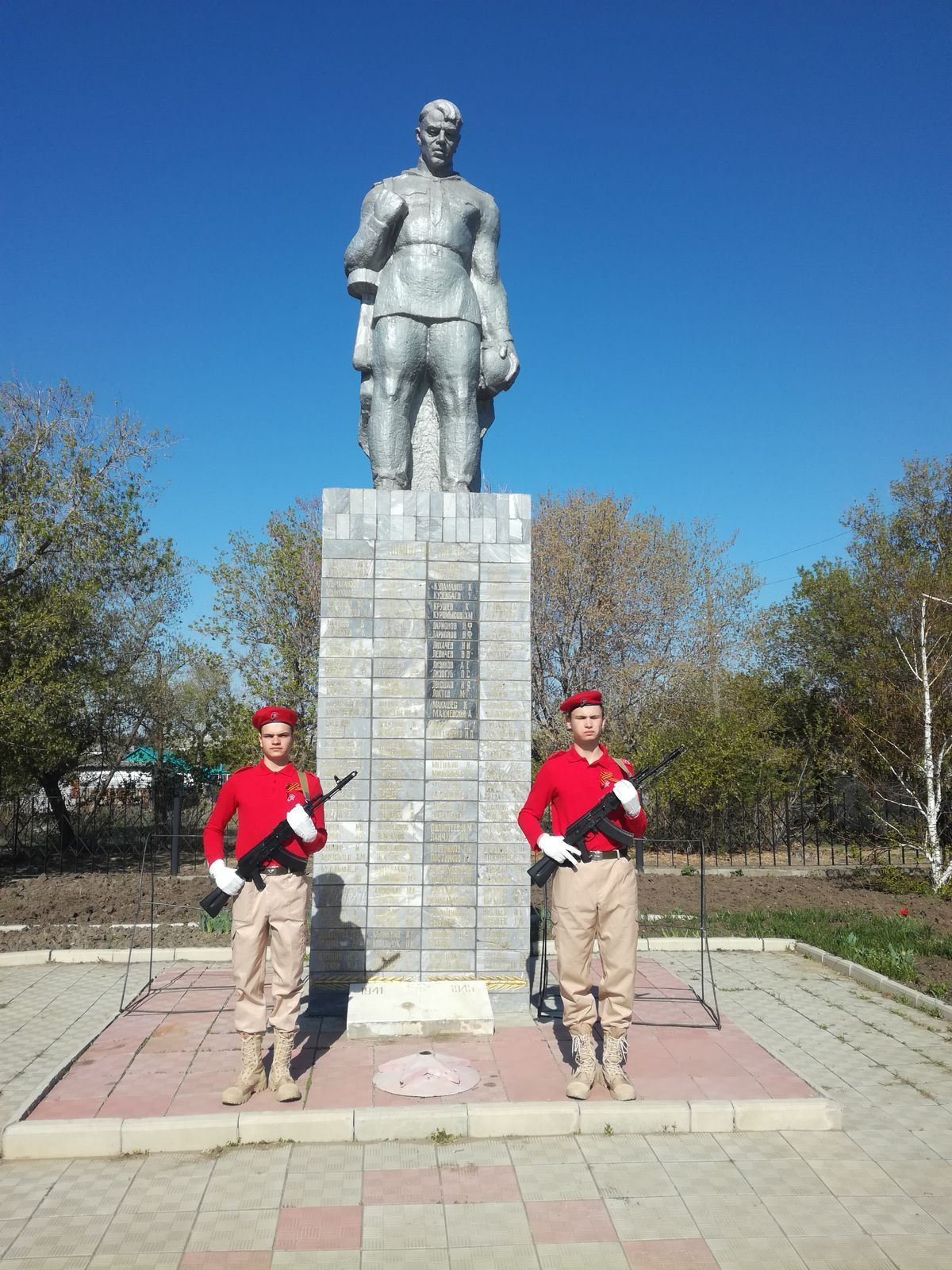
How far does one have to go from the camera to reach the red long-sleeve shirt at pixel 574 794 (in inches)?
168

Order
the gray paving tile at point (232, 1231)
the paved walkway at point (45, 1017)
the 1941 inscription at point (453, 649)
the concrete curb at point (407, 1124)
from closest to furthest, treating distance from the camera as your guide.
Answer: the gray paving tile at point (232, 1231) → the concrete curb at point (407, 1124) → the paved walkway at point (45, 1017) → the 1941 inscription at point (453, 649)

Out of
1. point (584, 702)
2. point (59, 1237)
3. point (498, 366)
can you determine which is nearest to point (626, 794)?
point (584, 702)

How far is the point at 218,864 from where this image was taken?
4.16 meters

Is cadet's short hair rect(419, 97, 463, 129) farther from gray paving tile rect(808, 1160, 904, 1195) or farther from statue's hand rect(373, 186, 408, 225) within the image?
gray paving tile rect(808, 1160, 904, 1195)

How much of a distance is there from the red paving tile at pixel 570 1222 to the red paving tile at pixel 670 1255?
94 mm

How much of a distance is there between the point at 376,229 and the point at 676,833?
11408mm

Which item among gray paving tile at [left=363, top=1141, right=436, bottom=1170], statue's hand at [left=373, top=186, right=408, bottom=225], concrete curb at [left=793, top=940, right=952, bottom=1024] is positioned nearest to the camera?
gray paving tile at [left=363, top=1141, right=436, bottom=1170]

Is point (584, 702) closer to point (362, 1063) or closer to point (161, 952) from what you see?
point (362, 1063)

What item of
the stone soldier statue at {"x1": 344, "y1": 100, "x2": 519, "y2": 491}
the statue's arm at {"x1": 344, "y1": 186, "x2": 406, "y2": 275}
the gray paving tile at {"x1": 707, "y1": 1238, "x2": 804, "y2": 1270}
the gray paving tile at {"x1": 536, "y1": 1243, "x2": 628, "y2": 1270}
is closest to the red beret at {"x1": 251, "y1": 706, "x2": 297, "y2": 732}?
the stone soldier statue at {"x1": 344, "y1": 100, "x2": 519, "y2": 491}

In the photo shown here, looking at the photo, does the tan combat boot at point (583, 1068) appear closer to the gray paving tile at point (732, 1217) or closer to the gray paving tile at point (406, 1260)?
the gray paving tile at point (732, 1217)

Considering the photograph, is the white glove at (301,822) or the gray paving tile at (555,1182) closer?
the gray paving tile at (555,1182)

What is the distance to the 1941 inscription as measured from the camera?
5.64 m

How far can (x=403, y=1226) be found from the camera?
3.14 meters

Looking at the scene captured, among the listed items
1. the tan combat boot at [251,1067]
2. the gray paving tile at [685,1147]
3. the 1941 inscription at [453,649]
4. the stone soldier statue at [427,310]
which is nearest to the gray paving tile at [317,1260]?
the tan combat boot at [251,1067]
